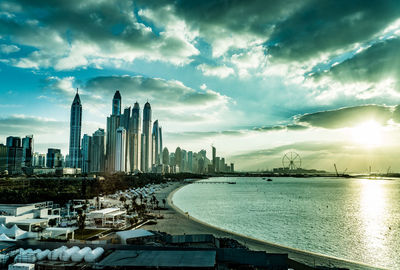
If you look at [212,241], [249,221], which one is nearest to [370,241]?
[249,221]

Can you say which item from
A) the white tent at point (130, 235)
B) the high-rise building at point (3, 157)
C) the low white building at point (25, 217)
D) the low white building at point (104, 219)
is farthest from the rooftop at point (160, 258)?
the high-rise building at point (3, 157)

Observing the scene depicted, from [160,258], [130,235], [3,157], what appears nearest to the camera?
[160,258]

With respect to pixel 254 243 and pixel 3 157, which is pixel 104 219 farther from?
pixel 3 157

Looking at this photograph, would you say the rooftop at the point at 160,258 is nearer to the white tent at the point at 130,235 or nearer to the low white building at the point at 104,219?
the white tent at the point at 130,235

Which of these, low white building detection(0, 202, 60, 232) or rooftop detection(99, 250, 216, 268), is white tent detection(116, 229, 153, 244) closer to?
rooftop detection(99, 250, 216, 268)

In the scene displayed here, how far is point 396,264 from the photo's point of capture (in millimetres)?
30312

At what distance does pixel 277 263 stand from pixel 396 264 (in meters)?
20.4

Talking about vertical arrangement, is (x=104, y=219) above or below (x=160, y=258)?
below

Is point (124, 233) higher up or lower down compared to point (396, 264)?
higher up

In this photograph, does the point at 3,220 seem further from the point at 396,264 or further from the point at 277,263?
the point at 396,264

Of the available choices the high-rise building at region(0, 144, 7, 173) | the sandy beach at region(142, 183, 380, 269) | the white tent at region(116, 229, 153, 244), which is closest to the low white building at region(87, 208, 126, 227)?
the sandy beach at region(142, 183, 380, 269)

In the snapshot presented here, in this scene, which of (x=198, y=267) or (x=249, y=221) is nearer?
(x=198, y=267)

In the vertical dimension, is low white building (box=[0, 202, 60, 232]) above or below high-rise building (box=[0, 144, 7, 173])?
below

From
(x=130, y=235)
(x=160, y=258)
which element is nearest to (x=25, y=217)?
(x=130, y=235)
